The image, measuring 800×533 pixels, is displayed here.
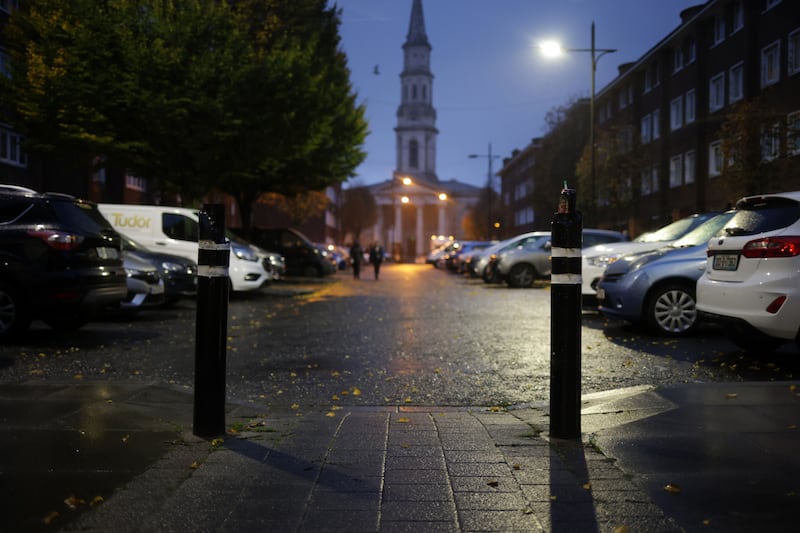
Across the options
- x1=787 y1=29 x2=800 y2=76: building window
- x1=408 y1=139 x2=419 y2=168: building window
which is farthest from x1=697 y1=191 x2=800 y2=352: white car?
x1=408 y1=139 x2=419 y2=168: building window

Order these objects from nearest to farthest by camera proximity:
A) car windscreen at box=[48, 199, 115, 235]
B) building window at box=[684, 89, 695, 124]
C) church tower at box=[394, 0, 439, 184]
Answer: car windscreen at box=[48, 199, 115, 235], building window at box=[684, 89, 695, 124], church tower at box=[394, 0, 439, 184]

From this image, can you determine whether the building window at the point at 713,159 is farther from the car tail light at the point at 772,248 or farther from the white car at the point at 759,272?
the car tail light at the point at 772,248

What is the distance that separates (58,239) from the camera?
9.20 meters

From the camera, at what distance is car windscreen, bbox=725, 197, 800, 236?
7.22 metres

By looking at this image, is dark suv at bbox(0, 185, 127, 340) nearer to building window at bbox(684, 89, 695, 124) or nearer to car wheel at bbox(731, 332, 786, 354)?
car wheel at bbox(731, 332, 786, 354)

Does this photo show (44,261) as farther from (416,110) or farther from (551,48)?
(416,110)

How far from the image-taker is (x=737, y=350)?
8.80m

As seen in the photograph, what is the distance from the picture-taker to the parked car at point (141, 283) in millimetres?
12688

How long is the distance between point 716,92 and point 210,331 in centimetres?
3550

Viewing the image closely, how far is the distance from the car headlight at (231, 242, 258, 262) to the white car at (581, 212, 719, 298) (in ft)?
25.8

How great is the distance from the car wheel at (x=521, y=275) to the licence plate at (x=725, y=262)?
52.3 feet

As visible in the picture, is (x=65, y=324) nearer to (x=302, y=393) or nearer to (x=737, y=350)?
(x=302, y=393)

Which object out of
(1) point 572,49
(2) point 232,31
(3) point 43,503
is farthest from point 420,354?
(1) point 572,49

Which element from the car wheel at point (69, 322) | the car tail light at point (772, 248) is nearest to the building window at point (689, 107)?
the car tail light at point (772, 248)
